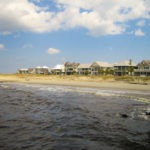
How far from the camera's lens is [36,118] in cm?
1955

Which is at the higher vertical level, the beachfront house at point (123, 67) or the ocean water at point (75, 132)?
the beachfront house at point (123, 67)

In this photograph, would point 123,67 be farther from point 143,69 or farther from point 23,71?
point 23,71

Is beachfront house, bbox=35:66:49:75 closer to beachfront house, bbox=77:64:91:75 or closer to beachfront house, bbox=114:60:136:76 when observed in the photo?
beachfront house, bbox=77:64:91:75

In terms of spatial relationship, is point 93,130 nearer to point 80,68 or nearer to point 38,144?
point 38,144

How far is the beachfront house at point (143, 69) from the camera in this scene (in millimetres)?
104062

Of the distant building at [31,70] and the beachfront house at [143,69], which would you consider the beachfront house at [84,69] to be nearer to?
the beachfront house at [143,69]

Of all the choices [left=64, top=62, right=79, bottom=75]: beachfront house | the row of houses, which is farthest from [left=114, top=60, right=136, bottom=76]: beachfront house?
[left=64, top=62, right=79, bottom=75]: beachfront house

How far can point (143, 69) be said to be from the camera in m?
105

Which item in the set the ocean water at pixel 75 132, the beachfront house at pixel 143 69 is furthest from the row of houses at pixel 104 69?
the ocean water at pixel 75 132

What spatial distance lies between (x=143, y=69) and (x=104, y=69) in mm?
26339

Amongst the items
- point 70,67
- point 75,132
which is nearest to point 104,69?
point 70,67

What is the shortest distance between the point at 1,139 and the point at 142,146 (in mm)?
7085

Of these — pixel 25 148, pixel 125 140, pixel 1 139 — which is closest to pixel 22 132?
pixel 1 139

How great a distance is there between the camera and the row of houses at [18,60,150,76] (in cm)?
10647
